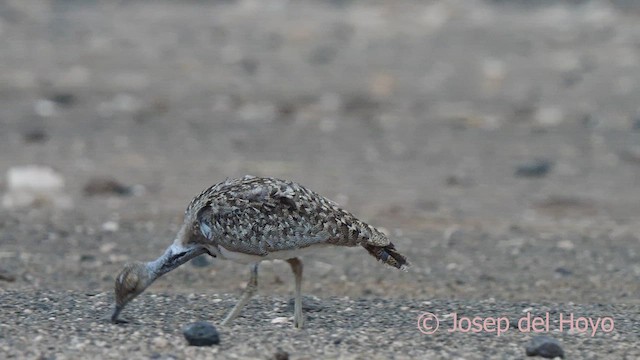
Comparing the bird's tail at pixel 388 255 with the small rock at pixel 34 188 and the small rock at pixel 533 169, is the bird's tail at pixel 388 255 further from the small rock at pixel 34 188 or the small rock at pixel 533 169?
the small rock at pixel 533 169

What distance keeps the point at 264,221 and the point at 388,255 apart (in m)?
0.79

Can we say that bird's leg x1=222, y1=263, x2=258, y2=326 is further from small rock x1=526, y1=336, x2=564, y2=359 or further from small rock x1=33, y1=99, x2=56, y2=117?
small rock x1=33, y1=99, x2=56, y2=117

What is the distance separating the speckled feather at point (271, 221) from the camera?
838 centimetres

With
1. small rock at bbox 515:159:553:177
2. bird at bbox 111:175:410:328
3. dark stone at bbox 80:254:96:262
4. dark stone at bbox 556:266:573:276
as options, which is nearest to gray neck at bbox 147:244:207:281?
bird at bbox 111:175:410:328

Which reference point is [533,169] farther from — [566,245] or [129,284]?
[129,284]

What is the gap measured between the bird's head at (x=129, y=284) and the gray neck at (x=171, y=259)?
1.9 inches

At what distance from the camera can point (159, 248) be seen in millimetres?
11984

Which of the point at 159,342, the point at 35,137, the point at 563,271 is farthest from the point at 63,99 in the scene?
the point at 159,342

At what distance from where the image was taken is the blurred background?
11578 millimetres

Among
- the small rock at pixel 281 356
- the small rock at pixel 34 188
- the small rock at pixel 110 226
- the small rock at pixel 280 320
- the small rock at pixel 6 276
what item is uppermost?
the small rock at pixel 34 188

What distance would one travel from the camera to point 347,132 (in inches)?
718

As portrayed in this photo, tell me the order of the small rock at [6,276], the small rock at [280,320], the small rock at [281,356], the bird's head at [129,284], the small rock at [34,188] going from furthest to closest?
the small rock at [34,188], the small rock at [6,276], the small rock at [280,320], the bird's head at [129,284], the small rock at [281,356]

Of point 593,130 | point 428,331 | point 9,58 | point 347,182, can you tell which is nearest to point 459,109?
point 593,130

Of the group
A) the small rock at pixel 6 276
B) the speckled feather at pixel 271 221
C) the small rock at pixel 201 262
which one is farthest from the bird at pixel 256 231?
the small rock at pixel 201 262
